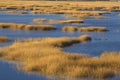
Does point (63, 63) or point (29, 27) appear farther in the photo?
point (29, 27)

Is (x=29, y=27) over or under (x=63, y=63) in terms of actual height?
under

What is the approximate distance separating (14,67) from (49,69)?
2074 millimetres

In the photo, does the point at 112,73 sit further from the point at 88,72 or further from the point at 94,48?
the point at 94,48

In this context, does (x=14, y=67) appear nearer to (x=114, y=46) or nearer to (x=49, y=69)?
(x=49, y=69)

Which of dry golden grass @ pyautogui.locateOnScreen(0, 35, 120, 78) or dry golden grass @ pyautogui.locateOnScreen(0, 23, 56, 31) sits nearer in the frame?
dry golden grass @ pyautogui.locateOnScreen(0, 35, 120, 78)

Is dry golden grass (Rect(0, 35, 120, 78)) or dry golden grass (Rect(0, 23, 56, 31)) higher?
dry golden grass (Rect(0, 35, 120, 78))

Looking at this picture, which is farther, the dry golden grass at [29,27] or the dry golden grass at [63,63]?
the dry golden grass at [29,27]

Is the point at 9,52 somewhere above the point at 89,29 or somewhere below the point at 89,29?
above

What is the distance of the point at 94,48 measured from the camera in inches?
1043

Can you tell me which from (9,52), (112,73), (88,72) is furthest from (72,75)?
(9,52)

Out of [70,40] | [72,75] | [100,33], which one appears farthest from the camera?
[100,33]

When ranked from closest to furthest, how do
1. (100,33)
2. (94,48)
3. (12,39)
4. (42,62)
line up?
(42,62) < (94,48) < (12,39) < (100,33)

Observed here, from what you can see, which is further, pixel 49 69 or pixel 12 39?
pixel 12 39

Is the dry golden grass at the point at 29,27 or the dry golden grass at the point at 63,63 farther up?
the dry golden grass at the point at 63,63
